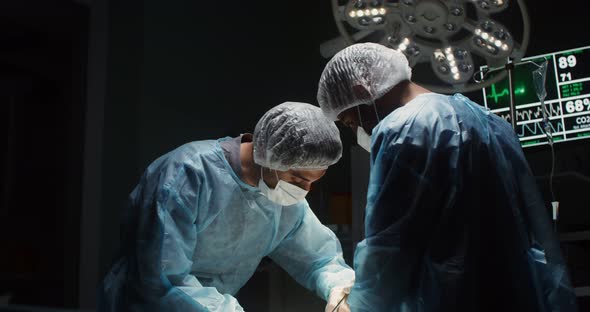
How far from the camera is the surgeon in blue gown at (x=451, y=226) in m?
1.40

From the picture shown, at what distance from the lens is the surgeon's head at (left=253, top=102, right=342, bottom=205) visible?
6.54ft

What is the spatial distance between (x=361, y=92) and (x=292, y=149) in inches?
14.6

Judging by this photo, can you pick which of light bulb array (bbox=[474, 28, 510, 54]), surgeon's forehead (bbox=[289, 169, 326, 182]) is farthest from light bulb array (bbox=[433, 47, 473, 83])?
surgeon's forehead (bbox=[289, 169, 326, 182])

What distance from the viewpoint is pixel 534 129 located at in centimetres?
301

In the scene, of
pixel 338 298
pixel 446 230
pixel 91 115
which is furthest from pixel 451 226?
pixel 91 115

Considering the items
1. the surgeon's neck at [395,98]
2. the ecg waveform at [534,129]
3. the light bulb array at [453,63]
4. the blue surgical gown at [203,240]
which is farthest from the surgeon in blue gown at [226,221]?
the ecg waveform at [534,129]

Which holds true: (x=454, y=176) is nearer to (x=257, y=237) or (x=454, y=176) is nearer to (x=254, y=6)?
(x=257, y=237)

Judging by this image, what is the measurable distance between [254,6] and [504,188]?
1615 mm

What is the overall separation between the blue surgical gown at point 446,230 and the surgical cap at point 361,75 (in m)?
0.21

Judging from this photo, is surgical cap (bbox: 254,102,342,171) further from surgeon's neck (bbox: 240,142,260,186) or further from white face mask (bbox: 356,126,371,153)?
white face mask (bbox: 356,126,371,153)

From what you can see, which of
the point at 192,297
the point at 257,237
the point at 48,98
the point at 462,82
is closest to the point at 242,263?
the point at 257,237

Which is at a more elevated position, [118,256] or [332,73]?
[332,73]

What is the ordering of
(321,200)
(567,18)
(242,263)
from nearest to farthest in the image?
(242,263) < (321,200) < (567,18)

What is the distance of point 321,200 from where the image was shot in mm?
2943
